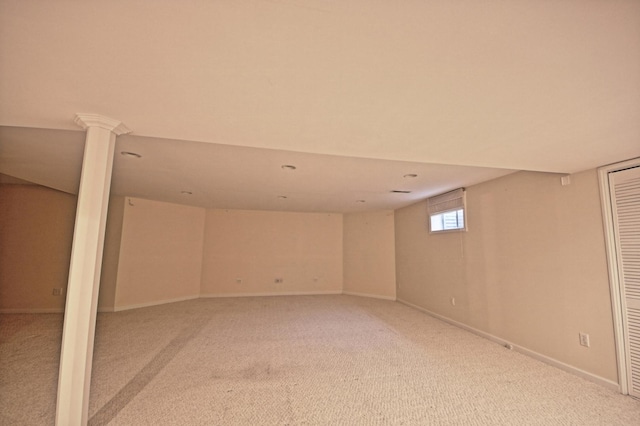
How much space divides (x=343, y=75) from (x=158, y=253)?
5989 millimetres

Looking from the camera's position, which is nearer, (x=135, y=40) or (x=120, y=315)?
(x=135, y=40)

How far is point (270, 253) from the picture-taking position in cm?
707

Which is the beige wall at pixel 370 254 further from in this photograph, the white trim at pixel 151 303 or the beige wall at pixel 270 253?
the white trim at pixel 151 303

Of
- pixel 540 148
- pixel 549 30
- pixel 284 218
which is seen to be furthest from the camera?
pixel 284 218

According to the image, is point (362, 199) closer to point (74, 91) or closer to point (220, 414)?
point (220, 414)

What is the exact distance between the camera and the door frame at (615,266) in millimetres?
2326

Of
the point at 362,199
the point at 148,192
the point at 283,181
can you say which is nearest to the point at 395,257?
the point at 362,199

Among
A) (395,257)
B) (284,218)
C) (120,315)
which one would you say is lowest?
(120,315)

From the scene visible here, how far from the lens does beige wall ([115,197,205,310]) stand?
5238 millimetres

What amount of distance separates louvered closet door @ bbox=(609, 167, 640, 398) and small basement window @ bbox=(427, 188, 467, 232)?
71.8 inches

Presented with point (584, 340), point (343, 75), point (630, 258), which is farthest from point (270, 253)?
point (630, 258)

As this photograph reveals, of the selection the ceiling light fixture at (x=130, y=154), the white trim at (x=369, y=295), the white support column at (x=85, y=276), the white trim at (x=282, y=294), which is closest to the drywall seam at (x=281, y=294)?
the white trim at (x=282, y=294)

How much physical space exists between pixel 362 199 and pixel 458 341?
2880 mm

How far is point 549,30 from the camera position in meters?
1.00
